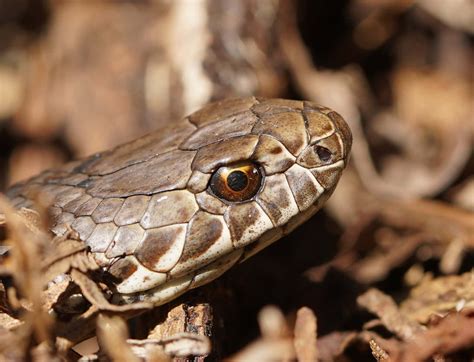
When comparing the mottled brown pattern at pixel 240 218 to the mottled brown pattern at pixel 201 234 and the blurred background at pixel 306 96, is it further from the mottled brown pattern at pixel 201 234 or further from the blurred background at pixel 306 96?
the blurred background at pixel 306 96

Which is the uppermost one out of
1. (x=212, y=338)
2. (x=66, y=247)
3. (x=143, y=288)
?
(x=66, y=247)

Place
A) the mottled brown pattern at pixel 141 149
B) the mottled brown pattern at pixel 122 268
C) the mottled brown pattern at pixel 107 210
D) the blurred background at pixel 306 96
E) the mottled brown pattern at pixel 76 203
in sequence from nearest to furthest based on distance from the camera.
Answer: the mottled brown pattern at pixel 122 268 < the mottled brown pattern at pixel 107 210 < the mottled brown pattern at pixel 76 203 < the mottled brown pattern at pixel 141 149 < the blurred background at pixel 306 96

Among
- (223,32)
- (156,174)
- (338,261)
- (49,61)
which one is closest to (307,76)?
(223,32)

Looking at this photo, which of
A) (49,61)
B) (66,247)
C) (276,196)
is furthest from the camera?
(49,61)

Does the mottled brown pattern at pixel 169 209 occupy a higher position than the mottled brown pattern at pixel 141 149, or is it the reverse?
the mottled brown pattern at pixel 141 149

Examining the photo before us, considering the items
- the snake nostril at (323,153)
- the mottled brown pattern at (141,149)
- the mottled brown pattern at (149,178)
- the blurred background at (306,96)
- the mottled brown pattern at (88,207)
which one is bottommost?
the blurred background at (306,96)

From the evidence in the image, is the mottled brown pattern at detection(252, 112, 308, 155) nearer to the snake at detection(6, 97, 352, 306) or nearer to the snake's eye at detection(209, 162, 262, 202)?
the snake at detection(6, 97, 352, 306)

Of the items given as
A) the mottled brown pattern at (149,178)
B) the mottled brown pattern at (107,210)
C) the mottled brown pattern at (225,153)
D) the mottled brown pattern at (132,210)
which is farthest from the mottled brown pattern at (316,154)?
the mottled brown pattern at (107,210)

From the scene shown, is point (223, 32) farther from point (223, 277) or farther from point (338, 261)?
point (223, 277)
